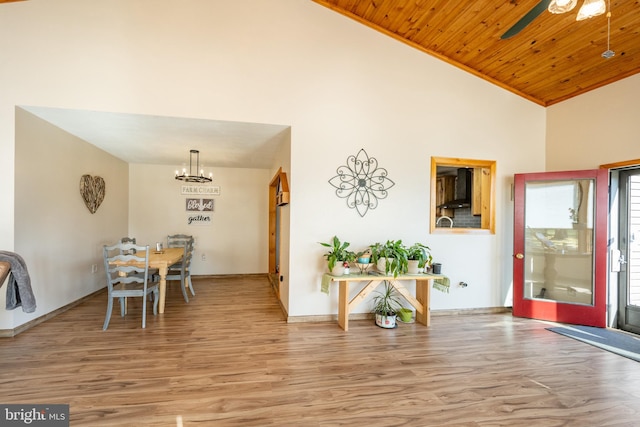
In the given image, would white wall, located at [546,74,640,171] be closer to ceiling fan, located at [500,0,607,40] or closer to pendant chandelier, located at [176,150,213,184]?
ceiling fan, located at [500,0,607,40]

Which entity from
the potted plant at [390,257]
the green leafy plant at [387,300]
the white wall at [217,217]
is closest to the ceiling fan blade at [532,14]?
the potted plant at [390,257]

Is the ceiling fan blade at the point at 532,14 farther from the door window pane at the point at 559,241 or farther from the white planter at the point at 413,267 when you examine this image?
the door window pane at the point at 559,241

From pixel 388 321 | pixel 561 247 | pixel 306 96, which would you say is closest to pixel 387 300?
pixel 388 321

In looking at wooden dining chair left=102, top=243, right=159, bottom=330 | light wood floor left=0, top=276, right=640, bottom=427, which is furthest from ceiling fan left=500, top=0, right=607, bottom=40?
wooden dining chair left=102, top=243, right=159, bottom=330

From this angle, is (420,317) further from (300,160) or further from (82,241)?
(82,241)

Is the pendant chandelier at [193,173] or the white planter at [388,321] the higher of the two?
the pendant chandelier at [193,173]

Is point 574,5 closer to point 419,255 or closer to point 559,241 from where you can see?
point 419,255

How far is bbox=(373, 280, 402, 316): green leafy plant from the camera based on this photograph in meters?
3.54

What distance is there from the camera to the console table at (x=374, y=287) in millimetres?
3238

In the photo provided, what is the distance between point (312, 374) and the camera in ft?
7.56

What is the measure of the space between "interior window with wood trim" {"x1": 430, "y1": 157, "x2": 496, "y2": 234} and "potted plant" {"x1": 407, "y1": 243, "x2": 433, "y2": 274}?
0.42m

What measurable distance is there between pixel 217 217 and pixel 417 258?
430cm

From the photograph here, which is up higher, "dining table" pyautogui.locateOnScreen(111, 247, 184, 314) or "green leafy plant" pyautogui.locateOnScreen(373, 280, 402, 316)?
"dining table" pyautogui.locateOnScreen(111, 247, 184, 314)

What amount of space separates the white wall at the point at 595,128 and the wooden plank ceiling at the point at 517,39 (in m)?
0.14
